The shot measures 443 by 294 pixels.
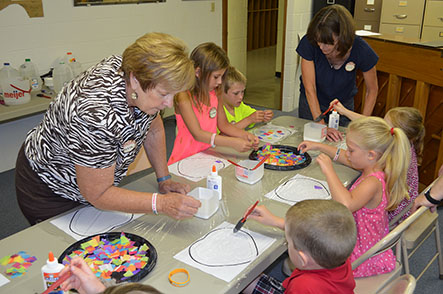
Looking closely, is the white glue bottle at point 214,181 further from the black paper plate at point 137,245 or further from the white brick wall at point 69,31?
the white brick wall at point 69,31

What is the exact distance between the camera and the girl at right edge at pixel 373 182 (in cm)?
172

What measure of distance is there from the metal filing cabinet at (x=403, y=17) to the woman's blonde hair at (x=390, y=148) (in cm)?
413

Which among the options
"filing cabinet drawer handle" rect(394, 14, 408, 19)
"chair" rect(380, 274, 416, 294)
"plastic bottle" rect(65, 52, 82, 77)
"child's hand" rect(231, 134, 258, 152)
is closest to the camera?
"chair" rect(380, 274, 416, 294)

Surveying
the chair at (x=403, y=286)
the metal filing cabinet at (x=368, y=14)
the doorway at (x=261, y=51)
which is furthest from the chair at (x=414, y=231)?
the metal filing cabinet at (x=368, y=14)

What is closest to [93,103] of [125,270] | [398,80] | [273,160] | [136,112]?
[136,112]

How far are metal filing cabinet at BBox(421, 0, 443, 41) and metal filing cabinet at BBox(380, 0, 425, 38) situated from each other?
78 millimetres

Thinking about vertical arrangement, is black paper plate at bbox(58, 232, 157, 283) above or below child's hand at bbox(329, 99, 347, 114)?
below

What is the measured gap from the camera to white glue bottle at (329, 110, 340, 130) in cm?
255

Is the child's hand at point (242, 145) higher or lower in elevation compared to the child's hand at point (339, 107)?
lower

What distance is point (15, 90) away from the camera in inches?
122

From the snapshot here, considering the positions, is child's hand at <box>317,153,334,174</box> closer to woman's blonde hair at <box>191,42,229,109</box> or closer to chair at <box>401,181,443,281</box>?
chair at <box>401,181,443,281</box>

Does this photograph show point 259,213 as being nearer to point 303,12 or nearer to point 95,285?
point 95,285

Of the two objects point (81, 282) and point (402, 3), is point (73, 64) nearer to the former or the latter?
point (81, 282)

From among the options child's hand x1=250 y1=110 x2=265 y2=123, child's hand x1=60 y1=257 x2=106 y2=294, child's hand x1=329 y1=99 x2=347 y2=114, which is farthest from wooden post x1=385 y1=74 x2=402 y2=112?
child's hand x1=60 y1=257 x2=106 y2=294
